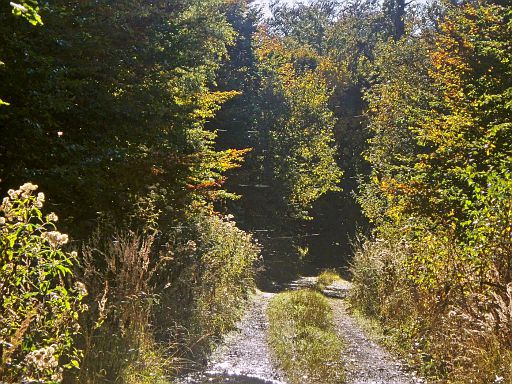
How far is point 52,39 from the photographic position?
34.6 ft

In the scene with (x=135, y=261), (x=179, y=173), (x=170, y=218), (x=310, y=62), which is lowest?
(x=135, y=261)

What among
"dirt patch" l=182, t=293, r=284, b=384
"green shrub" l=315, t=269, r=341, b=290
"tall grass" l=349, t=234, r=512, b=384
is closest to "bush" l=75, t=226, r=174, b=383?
"dirt patch" l=182, t=293, r=284, b=384

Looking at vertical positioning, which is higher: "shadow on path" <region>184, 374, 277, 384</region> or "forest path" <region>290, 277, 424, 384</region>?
"shadow on path" <region>184, 374, 277, 384</region>

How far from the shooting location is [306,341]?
12.3m

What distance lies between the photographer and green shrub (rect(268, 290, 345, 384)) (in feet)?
31.8

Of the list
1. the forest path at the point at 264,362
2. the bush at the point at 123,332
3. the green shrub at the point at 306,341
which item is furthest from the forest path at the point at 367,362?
the bush at the point at 123,332

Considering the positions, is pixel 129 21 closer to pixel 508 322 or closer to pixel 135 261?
pixel 135 261

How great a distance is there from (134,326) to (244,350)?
144 inches

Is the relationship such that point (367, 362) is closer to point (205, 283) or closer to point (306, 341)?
point (306, 341)

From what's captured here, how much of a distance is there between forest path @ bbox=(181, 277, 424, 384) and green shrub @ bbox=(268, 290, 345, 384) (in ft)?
0.62

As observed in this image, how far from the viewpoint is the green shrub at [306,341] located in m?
9.69

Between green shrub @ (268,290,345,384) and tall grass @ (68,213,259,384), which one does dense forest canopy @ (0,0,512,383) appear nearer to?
tall grass @ (68,213,259,384)

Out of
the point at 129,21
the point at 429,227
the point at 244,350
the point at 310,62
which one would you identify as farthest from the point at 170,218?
the point at 310,62

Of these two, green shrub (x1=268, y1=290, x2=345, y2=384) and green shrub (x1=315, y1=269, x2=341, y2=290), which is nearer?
green shrub (x1=268, y1=290, x2=345, y2=384)
